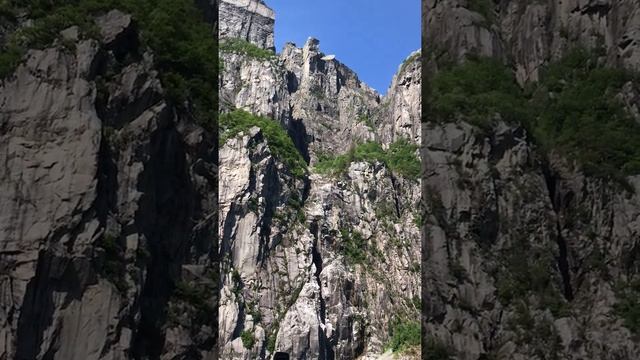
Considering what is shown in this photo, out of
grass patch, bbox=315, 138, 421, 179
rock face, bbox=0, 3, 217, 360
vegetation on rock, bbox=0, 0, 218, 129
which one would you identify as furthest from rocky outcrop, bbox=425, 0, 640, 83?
grass patch, bbox=315, 138, 421, 179

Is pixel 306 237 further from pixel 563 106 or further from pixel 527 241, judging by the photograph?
pixel 527 241

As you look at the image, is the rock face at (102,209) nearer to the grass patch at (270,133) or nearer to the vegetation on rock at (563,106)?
the vegetation on rock at (563,106)

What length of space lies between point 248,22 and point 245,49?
17794 millimetres

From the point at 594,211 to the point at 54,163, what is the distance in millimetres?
33982

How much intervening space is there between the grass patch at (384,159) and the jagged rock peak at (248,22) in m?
34.2

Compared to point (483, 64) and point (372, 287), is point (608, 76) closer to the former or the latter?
point (483, 64)

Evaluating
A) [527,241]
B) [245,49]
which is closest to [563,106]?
[527,241]

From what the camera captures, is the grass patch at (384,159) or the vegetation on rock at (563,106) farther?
Result: the grass patch at (384,159)

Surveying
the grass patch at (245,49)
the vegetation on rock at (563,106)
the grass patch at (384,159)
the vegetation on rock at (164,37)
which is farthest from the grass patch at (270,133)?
the vegetation on rock at (164,37)

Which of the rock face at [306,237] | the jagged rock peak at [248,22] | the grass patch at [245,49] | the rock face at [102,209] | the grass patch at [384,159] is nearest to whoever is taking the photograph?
the rock face at [102,209]

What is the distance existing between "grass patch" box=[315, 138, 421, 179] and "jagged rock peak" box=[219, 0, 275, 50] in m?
34.2

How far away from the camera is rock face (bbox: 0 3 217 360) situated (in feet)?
123

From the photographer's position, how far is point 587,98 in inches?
2172

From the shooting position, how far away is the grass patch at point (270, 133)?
407 ft
